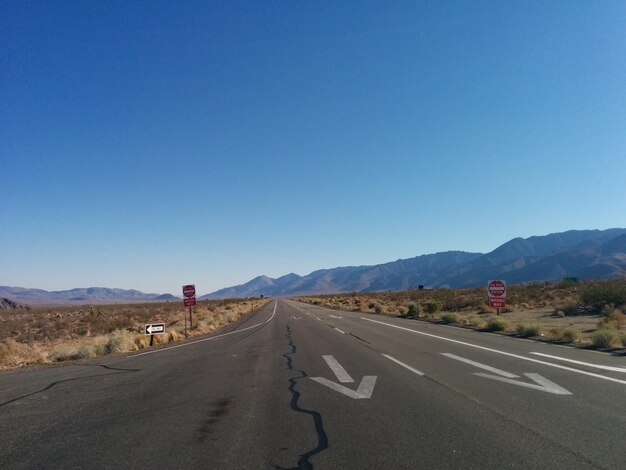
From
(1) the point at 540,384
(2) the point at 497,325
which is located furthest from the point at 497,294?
(1) the point at 540,384

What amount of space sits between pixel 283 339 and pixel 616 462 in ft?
58.6

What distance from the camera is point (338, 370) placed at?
13125 millimetres

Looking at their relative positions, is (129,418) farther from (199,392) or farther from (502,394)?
A: (502,394)

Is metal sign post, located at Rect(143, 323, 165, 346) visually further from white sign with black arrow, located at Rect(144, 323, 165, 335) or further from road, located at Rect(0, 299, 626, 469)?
road, located at Rect(0, 299, 626, 469)

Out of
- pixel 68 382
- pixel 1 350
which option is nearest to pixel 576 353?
pixel 68 382

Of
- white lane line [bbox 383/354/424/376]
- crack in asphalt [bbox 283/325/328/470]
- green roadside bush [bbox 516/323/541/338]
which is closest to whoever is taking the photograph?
crack in asphalt [bbox 283/325/328/470]

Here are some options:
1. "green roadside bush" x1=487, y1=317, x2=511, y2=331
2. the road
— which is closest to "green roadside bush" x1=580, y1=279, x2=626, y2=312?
"green roadside bush" x1=487, y1=317, x2=511, y2=331

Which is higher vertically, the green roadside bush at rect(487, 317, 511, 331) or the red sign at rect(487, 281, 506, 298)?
the red sign at rect(487, 281, 506, 298)

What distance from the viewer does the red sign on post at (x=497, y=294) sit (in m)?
30.5

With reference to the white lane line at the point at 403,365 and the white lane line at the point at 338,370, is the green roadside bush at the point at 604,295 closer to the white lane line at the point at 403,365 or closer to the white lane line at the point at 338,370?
the white lane line at the point at 403,365

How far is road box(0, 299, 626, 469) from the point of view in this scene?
632 centimetres

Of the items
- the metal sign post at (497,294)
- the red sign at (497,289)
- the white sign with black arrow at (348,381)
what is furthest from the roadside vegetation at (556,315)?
the white sign with black arrow at (348,381)

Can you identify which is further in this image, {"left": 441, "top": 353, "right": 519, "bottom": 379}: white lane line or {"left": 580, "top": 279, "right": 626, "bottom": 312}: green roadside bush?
{"left": 580, "top": 279, "right": 626, "bottom": 312}: green roadside bush

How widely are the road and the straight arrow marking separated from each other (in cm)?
2
